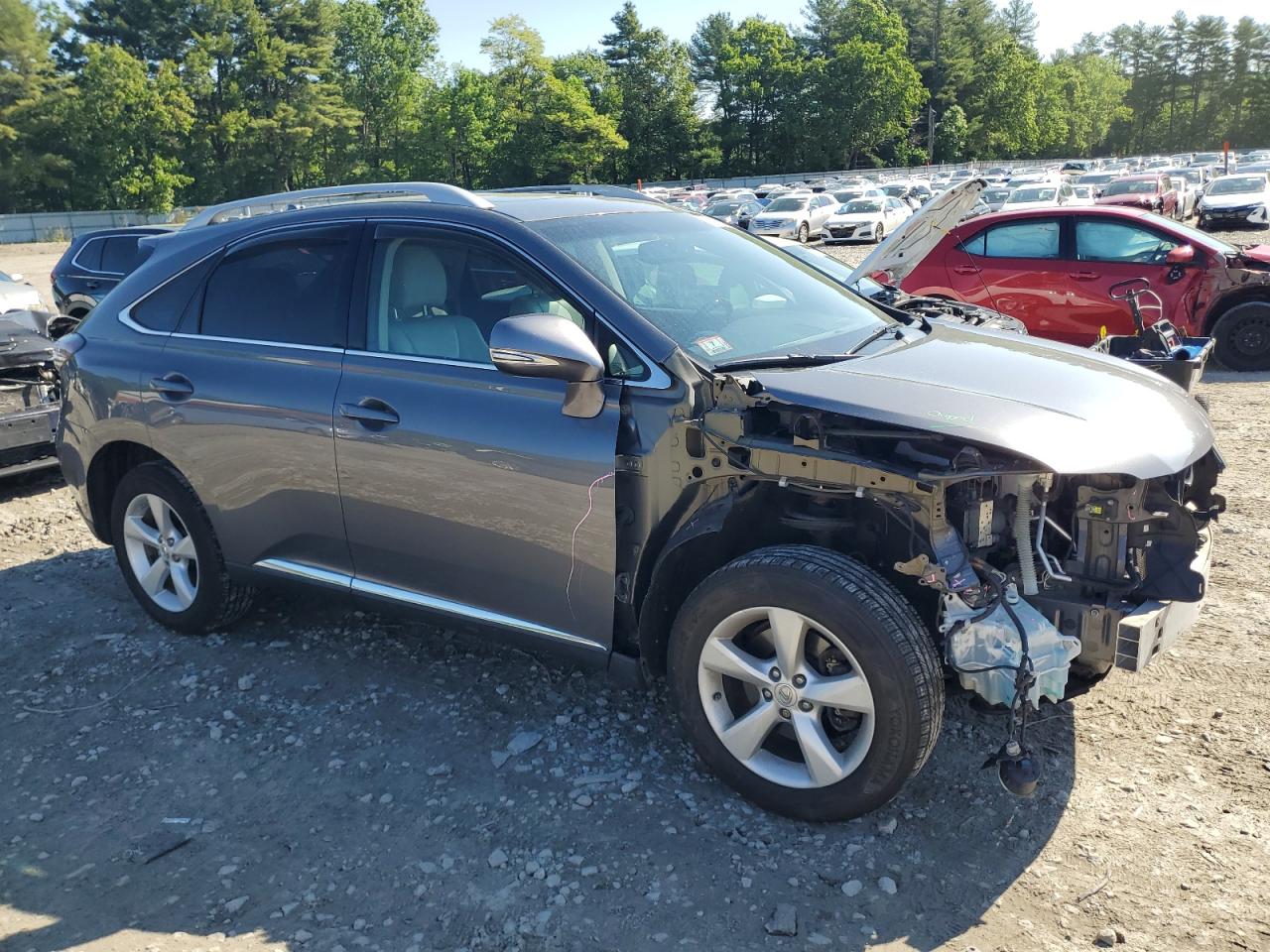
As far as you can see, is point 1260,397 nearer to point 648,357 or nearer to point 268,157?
point 648,357

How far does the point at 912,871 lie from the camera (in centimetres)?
296

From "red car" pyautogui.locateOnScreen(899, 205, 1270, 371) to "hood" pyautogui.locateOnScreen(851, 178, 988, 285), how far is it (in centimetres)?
133

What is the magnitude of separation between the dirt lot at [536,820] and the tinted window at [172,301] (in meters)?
1.48

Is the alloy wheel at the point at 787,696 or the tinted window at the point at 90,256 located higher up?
the tinted window at the point at 90,256

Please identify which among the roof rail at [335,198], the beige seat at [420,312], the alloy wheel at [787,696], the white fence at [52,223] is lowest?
the alloy wheel at [787,696]

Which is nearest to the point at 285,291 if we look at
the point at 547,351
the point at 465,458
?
the point at 465,458

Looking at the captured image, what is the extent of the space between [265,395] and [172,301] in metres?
0.89

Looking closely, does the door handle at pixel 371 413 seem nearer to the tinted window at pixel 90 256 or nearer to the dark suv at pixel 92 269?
the dark suv at pixel 92 269

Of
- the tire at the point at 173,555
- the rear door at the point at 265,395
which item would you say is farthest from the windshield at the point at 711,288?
the tire at the point at 173,555

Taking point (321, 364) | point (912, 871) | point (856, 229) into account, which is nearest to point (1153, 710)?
point (912, 871)

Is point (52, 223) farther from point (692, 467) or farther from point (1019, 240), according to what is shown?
point (692, 467)

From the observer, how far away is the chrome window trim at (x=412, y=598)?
3.56 m

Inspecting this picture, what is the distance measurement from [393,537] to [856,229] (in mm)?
29342

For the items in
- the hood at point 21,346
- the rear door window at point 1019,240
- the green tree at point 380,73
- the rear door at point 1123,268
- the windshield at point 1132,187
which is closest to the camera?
the hood at point 21,346
